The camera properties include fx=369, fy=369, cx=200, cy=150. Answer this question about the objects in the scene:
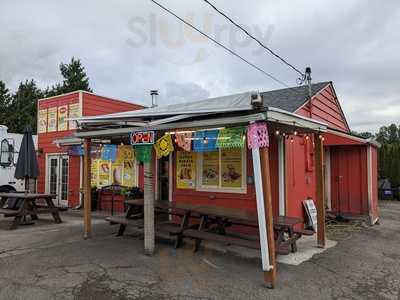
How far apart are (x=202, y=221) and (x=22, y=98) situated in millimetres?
32692

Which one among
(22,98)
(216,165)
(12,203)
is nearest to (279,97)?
(216,165)

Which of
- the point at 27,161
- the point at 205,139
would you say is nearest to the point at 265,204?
the point at 205,139

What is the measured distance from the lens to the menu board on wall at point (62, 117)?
14.6m

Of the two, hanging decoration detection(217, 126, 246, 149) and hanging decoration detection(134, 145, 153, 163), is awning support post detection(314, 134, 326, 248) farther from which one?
hanging decoration detection(134, 145, 153, 163)

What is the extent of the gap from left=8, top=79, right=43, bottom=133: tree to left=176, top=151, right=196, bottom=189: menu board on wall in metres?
26.4

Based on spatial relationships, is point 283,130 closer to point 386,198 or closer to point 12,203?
point 12,203

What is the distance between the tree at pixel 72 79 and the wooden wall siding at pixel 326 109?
28.8 metres

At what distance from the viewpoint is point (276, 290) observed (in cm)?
481

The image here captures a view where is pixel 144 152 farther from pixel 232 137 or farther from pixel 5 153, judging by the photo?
pixel 5 153

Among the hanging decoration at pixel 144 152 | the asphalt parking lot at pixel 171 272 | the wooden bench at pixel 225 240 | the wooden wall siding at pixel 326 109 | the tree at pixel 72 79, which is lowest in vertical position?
the asphalt parking lot at pixel 171 272

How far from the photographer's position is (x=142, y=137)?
21.1ft

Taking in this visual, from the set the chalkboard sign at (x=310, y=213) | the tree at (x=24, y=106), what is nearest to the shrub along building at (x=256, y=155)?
the chalkboard sign at (x=310, y=213)

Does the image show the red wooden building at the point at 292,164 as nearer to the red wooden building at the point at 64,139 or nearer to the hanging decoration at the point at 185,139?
the hanging decoration at the point at 185,139

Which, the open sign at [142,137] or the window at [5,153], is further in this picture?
the window at [5,153]
